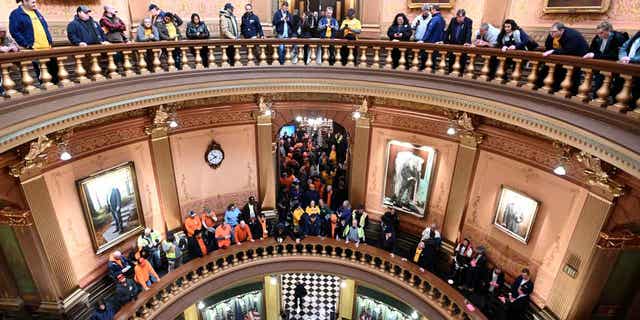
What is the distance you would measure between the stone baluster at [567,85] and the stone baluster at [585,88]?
152 mm

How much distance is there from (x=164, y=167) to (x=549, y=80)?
7.77 m

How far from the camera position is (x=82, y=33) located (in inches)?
224

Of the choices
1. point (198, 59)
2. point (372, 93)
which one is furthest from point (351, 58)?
point (198, 59)

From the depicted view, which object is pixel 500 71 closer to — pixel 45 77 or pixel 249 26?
pixel 249 26

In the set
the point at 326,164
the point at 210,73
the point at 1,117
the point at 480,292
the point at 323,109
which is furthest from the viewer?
the point at 326,164

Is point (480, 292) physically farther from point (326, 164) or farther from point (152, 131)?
point (152, 131)

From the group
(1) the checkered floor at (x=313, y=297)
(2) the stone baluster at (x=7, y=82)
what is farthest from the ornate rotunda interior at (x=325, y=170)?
(1) the checkered floor at (x=313, y=297)

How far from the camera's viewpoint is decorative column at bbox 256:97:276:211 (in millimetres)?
8859

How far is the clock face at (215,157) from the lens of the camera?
8.80 metres

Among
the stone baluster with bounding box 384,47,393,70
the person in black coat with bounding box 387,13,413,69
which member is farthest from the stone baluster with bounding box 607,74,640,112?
the stone baluster with bounding box 384,47,393,70

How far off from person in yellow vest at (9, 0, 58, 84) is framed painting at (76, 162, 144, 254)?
2.52 metres

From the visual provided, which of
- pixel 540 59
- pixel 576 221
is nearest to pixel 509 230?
pixel 576 221

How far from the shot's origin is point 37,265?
6.43 meters

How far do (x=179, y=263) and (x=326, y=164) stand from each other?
5.22 m
